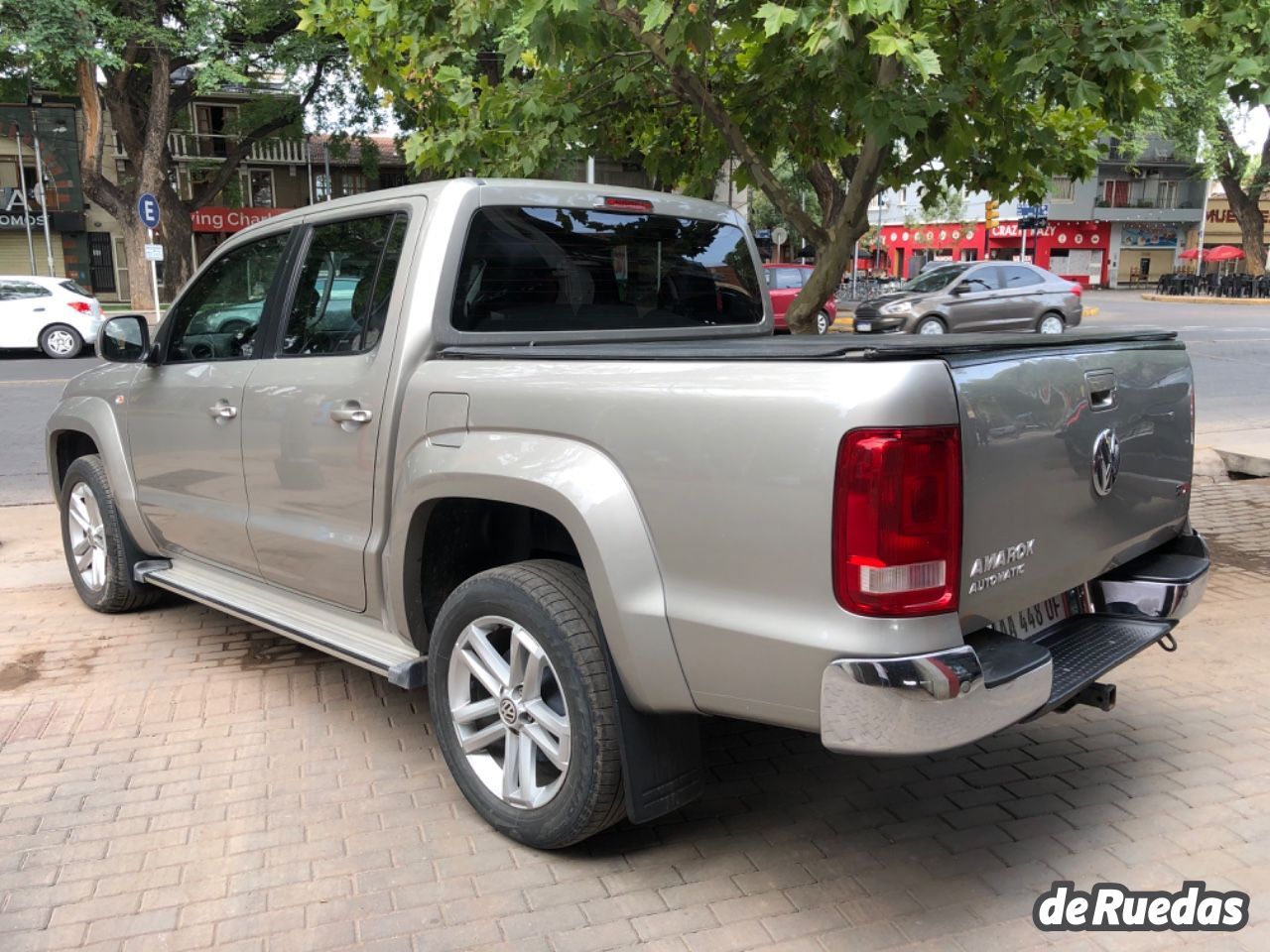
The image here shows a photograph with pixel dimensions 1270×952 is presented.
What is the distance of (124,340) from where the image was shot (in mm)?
4672

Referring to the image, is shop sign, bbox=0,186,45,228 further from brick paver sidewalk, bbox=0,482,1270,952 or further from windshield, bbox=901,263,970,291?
brick paver sidewalk, bbox=0,482,1270,952

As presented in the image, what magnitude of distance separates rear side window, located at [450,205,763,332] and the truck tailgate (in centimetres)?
164

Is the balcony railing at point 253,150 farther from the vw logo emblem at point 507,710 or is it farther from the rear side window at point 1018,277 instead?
the vw logo emblem at point 507,710

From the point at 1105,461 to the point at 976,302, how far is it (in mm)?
18380

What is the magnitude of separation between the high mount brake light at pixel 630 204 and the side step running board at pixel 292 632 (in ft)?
5.84

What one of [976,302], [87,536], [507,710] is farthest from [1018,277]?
[507,710]

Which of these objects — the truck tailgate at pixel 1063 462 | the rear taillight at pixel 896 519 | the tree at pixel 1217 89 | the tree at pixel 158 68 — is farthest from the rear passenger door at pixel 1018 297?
the rear taillight at pixel 896 519

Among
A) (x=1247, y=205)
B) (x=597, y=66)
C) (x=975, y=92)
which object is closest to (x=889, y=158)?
(x=975, y=92)

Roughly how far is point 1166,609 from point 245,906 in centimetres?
Answer: 282

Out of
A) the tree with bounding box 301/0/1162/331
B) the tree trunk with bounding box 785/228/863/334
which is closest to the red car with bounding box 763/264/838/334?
the tree with bounding box 301/0/1162/331

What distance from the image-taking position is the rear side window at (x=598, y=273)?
348 centimetres

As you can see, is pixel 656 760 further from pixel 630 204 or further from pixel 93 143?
pixel 93 143

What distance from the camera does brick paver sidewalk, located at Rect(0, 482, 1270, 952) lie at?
270 cm

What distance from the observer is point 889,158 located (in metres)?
5.95
